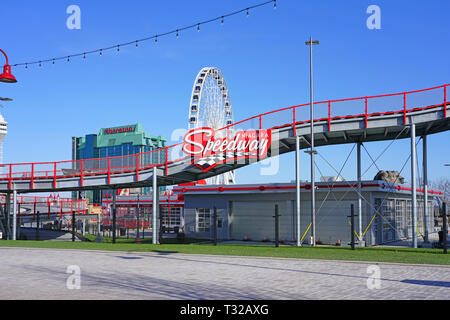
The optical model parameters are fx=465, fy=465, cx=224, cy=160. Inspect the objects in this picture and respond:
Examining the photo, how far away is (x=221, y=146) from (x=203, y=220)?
1262 centimetres

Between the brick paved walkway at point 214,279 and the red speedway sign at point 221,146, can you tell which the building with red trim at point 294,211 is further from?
the brick paved walkway at point 214,279

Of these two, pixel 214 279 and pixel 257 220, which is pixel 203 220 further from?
pixel 214 279

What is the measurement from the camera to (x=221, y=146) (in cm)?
2723

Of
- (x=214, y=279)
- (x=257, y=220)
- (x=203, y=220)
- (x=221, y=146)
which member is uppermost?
(x=221, y=146)

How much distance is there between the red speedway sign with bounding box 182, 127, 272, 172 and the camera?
26.6 meters

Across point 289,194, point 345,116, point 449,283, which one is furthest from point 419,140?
point 449,283

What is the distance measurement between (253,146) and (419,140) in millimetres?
10878

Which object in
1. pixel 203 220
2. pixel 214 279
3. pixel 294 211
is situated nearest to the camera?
pixel 214 279

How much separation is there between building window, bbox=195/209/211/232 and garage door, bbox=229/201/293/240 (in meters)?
2.25

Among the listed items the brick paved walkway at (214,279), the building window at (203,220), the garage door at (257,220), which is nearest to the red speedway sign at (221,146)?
the garage door at (257,220)

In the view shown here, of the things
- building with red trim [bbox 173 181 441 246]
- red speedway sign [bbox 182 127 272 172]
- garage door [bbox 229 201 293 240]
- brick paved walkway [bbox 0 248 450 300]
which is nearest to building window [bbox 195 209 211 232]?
building with red trim [bbox 173 181 441 246]

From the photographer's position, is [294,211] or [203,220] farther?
[203,220]

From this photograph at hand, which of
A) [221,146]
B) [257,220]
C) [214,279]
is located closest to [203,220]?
[257,220]
